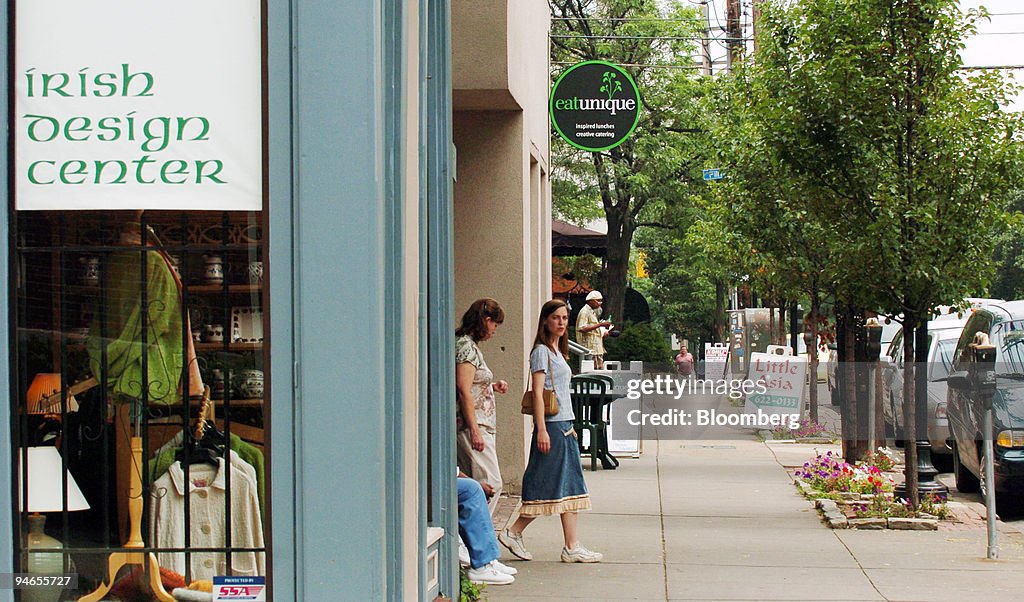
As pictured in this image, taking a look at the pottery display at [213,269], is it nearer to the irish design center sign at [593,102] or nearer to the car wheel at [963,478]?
the irish design center sign at [593,102]

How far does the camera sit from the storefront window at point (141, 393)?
4.57m

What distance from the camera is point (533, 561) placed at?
8.62 m

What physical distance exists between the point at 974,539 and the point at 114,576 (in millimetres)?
7213

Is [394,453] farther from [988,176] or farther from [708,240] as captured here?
[708,240]

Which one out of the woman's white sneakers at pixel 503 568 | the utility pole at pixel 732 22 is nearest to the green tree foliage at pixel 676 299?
the utility pole at pixel 732 22

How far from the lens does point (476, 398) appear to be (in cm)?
815

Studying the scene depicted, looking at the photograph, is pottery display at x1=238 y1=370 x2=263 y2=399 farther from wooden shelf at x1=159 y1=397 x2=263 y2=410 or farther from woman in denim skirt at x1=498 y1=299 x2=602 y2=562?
woman in denim skirt at x1=498 y1=299 x2=602 y2=562

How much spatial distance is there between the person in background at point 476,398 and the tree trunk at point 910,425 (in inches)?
165

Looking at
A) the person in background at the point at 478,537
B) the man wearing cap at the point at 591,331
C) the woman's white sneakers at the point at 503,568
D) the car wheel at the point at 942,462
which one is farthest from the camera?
the man wearing cap at the point at 591,331

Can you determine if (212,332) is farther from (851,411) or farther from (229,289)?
(851,411)

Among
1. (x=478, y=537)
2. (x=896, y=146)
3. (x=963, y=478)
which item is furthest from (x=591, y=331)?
(x=478, y=537)

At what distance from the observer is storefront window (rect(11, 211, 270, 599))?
15.0ft

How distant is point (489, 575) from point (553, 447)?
1.06 metres

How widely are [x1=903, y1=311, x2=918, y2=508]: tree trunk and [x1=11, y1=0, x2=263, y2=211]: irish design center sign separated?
755cm
